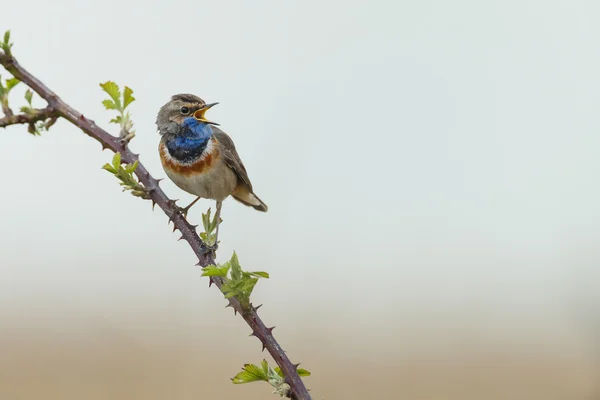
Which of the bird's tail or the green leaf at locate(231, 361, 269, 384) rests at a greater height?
the bird's tail

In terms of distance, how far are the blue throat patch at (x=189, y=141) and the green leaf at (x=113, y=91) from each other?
1602 mm

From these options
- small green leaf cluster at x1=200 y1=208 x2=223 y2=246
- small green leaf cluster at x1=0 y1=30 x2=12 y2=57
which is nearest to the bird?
small green leaf cluster at x1=200 y1=208 x2=223 y2=246

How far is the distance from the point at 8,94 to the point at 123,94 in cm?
27

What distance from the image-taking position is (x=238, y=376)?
4.62 ft

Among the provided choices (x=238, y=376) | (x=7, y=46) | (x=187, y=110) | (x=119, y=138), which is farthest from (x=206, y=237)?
(x=187, y=110)

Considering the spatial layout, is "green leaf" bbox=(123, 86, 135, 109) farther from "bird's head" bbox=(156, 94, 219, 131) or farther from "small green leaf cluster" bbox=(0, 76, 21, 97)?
"bird's head" bbox=(156, 94, 219, 131)

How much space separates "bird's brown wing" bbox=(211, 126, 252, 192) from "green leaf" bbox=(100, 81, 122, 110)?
2.01 meters

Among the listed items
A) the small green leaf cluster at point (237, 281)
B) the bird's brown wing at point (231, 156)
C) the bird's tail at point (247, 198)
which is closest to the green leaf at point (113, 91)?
the small green leaf cluster at point (237, 281)

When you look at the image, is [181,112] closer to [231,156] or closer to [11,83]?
[231,156]

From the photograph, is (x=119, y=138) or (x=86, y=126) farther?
(x=119, y=138)

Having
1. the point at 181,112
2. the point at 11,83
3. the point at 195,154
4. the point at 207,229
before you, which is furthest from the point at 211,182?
the point at 11,83

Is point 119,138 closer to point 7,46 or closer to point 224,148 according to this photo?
point 7,46

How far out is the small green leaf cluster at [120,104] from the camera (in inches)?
65.8

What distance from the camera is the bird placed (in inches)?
131
